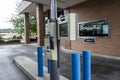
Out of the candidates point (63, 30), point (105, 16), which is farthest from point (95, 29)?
point (63, 30)

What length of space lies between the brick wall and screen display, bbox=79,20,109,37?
0.96ft

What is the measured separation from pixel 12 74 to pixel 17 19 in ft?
81.6

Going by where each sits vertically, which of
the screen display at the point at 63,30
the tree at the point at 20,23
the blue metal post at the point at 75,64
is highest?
the tree at the point at 20,23

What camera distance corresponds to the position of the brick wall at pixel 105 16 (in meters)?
9.80

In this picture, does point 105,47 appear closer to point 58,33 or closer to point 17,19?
point 58,33

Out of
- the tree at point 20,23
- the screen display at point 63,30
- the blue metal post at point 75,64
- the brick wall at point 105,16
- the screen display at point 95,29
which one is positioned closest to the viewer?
the screen display at point 63,30

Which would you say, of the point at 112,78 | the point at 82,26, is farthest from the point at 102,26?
the point at 112,78

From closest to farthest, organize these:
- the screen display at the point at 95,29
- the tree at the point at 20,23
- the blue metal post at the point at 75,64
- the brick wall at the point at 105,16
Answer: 1. the blue metal post at the point at 75,64
2. the brick wall at the point at 105,16
3. the screen display at the point at 95,29
4. the tree at the point at 20,23

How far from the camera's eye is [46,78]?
5281 mm

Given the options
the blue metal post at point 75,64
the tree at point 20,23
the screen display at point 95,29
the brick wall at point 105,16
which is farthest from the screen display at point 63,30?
the tree at point 20,23

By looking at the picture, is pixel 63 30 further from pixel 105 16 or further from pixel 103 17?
pixel 103 17

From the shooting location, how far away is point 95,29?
11398 mm

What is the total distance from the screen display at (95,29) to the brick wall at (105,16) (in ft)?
0.96

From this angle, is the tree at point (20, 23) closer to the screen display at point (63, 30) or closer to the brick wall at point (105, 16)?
the brick wall at point (105, 16)
